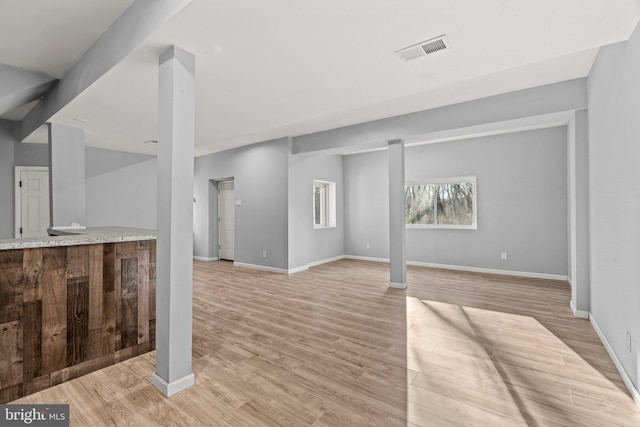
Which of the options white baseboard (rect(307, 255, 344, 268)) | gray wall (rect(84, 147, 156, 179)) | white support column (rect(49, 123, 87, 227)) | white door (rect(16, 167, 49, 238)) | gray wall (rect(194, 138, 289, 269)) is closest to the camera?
white support column (rect(49, 123, 87, 227))


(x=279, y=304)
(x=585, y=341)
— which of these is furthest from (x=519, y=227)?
(x=279, y=304)

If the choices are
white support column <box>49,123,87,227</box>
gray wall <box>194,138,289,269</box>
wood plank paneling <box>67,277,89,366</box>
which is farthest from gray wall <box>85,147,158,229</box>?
wood plank paneling <box>67,277,89,366</box>

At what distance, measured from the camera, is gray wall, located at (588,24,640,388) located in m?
1.99

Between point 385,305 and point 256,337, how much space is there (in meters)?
1.81

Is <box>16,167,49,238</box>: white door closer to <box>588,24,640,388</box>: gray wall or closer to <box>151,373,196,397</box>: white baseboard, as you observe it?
<box>151,373,196,397</box>: white baseboard

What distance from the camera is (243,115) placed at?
12.7ft

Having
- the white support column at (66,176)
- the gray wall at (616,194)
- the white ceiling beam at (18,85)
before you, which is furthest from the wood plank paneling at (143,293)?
the gray wall at (616,194)

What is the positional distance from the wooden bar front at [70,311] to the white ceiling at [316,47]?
1589mm

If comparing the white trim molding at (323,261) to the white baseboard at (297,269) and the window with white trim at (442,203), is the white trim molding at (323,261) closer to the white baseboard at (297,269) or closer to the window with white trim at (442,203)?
the white baseboard at (297,269)

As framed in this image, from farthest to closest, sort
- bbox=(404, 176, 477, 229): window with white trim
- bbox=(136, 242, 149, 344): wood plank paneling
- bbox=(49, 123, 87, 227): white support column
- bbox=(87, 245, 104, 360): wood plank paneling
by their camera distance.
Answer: bbox=(404, 176, 477, 229): window with white trim < bbox=(49, 123, 87, 227): white support column < bbox=(136, 242, 149, 344): wood plank paneling < bbox=(87, 245, 104, 360): wood plank paneling

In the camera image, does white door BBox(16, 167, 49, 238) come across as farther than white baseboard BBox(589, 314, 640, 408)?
Yes

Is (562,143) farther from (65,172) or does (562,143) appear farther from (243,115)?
(65,172)

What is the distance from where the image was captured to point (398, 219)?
4852 mm

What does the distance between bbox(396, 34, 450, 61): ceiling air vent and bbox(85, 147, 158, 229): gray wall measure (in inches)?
207
